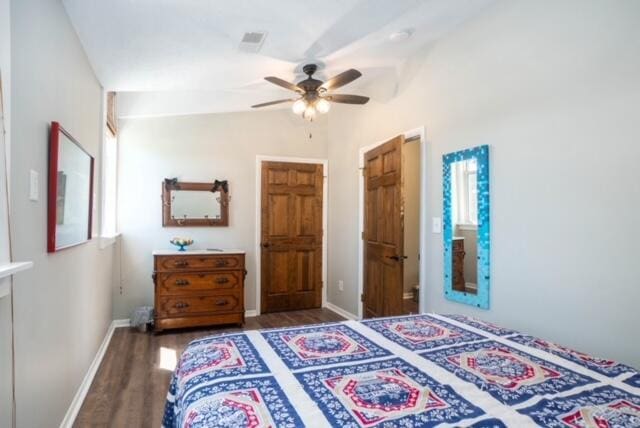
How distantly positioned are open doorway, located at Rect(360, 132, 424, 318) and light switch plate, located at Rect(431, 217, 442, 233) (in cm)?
14

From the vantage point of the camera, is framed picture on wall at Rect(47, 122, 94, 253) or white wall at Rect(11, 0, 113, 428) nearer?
white wall at Rect(11, 0, 113, 428)

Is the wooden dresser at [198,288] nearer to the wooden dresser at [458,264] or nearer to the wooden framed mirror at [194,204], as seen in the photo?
the wooden framed mirror at [194,204]

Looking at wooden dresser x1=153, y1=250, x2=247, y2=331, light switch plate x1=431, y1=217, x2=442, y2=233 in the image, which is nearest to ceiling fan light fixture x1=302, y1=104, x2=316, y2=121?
light switch plate x1=431, y1=217, x2=442, y2=233

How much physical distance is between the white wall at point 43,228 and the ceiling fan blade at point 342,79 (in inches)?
67.2

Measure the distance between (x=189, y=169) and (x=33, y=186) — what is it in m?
2.87

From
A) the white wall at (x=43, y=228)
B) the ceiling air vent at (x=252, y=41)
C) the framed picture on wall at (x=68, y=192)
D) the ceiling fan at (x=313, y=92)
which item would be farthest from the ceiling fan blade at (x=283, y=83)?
the framed picture on wall at (x=68, y=192)

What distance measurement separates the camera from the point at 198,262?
157 inches

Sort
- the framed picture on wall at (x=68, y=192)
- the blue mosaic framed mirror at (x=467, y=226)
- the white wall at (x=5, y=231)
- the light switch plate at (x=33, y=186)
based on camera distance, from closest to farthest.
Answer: the white wall at (x=5, y=231)
the light switch plate at (x=33, y=186)
the framed picture on wall at (x=68, y=192)
the blue mosaic framed mirror at (x=467, y=226)

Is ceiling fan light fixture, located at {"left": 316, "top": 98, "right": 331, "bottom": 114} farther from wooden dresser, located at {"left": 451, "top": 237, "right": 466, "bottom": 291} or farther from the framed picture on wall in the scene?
the framed picture on wall

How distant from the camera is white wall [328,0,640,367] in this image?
5.99 ft

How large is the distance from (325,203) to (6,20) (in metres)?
4.00

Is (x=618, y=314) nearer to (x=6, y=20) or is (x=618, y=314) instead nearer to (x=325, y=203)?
(x=6, y=20)

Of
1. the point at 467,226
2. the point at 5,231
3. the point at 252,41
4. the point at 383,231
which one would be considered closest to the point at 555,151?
the point at 467,226

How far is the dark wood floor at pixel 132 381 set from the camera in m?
2.29
